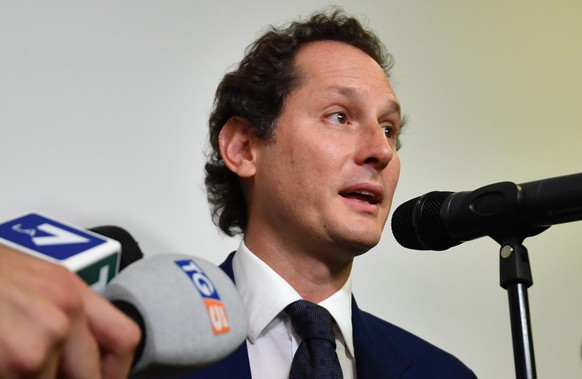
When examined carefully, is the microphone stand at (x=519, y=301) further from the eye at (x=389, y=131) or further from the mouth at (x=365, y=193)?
the eye at (x=389, y=131)

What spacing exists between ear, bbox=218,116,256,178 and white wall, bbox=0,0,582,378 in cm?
11

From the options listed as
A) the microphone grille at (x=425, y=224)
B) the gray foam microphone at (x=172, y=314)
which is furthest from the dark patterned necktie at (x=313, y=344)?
the gray foam microphone at (x=172, y=314)

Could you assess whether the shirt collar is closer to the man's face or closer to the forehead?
the man's face

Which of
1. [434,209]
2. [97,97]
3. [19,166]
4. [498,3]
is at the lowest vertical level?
[434,209]

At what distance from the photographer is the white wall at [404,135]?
1456 millimetres

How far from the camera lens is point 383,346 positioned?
1391 millimetres

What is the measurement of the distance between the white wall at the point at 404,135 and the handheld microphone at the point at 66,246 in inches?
35.2

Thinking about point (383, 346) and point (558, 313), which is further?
point (558, 313)

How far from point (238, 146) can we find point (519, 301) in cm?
81

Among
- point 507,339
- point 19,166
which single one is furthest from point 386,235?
point 19,166

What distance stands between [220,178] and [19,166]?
428 mm

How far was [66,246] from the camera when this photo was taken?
1.75ft

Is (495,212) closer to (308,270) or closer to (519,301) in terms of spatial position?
(519,301)

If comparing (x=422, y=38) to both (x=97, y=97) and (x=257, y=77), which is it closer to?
(x=257, y=77)
